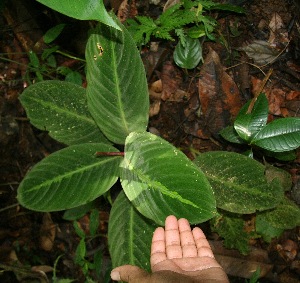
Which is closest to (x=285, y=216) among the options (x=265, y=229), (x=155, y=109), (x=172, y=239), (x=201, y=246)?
(x=265, y=229)

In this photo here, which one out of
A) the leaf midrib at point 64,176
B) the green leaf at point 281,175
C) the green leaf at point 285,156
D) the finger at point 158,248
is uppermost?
the leaf midrib at point 64,176

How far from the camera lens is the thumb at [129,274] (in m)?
1.41

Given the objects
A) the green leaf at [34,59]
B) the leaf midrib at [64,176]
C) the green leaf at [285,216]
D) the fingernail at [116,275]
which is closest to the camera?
the fingernail at [116,275]

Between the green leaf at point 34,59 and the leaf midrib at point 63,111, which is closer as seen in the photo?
the leaf midrib at point 63,111

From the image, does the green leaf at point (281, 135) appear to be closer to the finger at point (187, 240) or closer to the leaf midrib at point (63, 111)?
the finger at point (187, 240)

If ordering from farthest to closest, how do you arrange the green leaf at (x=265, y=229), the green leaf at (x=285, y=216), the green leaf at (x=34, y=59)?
1. the green leaf at (x=34, y=59)
2. the green leaf at (x=265, y=229)
3. the green leaf at (x=285, y=216)

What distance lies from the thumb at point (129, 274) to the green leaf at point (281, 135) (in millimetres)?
807

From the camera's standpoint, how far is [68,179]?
5.57 ft

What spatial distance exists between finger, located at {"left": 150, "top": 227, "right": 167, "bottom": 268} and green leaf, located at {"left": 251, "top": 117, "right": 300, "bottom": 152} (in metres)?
0.63

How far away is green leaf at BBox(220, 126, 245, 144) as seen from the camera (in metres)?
1.94

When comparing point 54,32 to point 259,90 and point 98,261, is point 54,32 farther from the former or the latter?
point 98,261

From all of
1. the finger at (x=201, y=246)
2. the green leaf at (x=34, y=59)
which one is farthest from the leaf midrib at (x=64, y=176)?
the green leaf at (x=34, y=59)

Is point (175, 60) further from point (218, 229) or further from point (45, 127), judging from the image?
point (218, 229)

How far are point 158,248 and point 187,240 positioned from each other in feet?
0.41
